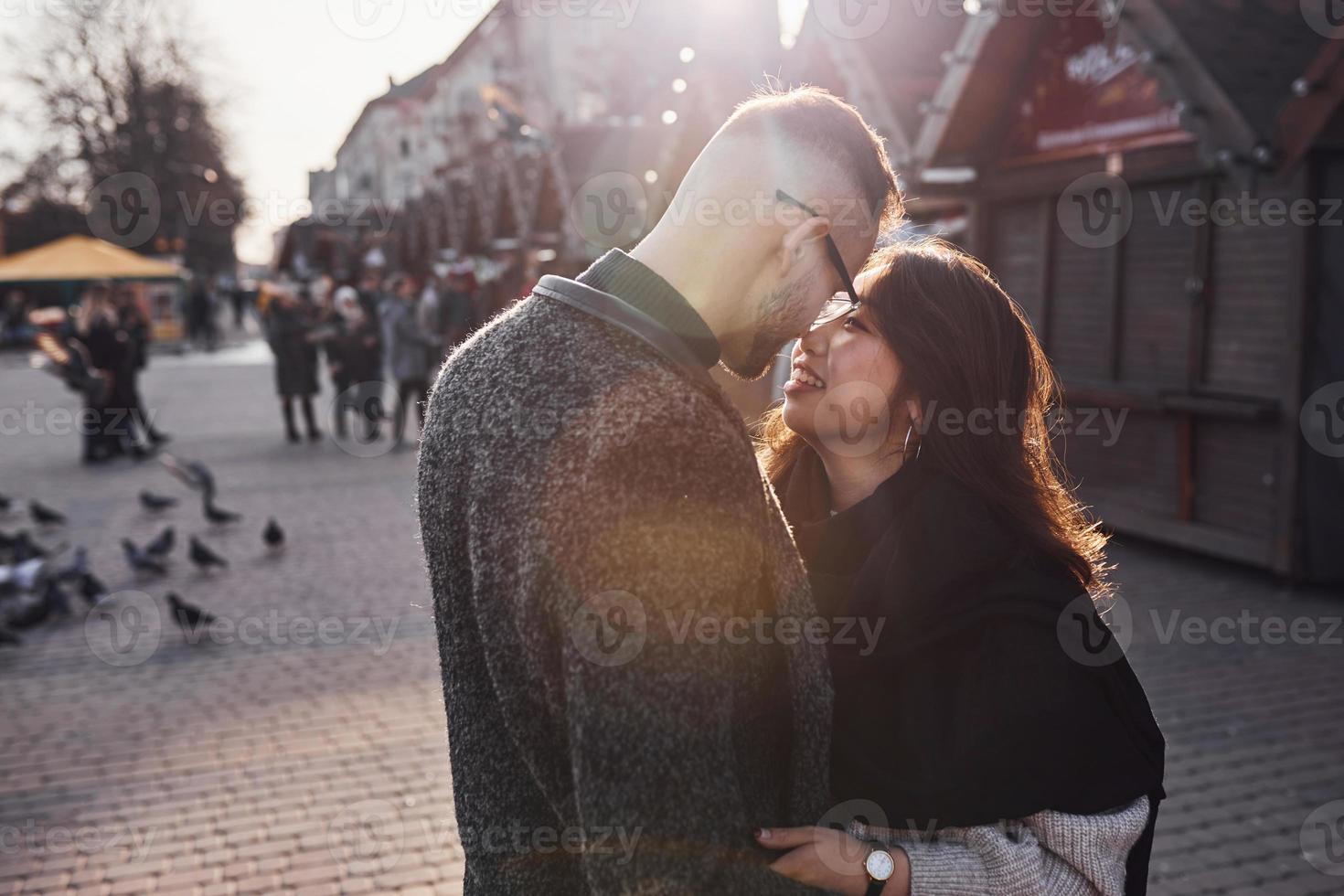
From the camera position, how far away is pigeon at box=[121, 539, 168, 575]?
906 cm

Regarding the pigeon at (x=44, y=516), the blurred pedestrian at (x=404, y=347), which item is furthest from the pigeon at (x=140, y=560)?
the blurred pedestrian at (x=404, y=347)

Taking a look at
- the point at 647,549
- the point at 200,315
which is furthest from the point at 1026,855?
the point at 200,315

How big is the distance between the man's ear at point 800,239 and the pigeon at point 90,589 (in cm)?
794

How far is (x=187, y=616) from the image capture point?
757cm

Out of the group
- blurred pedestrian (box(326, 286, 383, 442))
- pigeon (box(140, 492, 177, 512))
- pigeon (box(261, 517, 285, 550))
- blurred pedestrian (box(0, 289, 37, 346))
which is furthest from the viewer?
blurred pedestrian (box(0, 289, 37, 346))

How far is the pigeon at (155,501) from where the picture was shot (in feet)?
38.4

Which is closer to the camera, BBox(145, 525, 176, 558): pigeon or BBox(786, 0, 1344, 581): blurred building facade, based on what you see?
BBox(786, 0, 1344, 581): blurred building facade

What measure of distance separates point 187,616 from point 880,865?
262 inches

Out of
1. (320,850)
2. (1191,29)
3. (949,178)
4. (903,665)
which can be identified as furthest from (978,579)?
(949,178)

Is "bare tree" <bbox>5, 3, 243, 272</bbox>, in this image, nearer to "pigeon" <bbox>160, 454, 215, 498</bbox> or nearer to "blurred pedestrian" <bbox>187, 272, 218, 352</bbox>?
"blurred pedestrian" <bbox>187, 272, 218, 352</bbox>

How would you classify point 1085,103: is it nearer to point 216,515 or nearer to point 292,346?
point 216,515

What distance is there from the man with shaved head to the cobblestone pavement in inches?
118

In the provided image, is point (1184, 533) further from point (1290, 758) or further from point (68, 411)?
point (68, 411)

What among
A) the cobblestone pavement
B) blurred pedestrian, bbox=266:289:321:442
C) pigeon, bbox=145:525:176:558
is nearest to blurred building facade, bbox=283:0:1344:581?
the cobblestone pavement
